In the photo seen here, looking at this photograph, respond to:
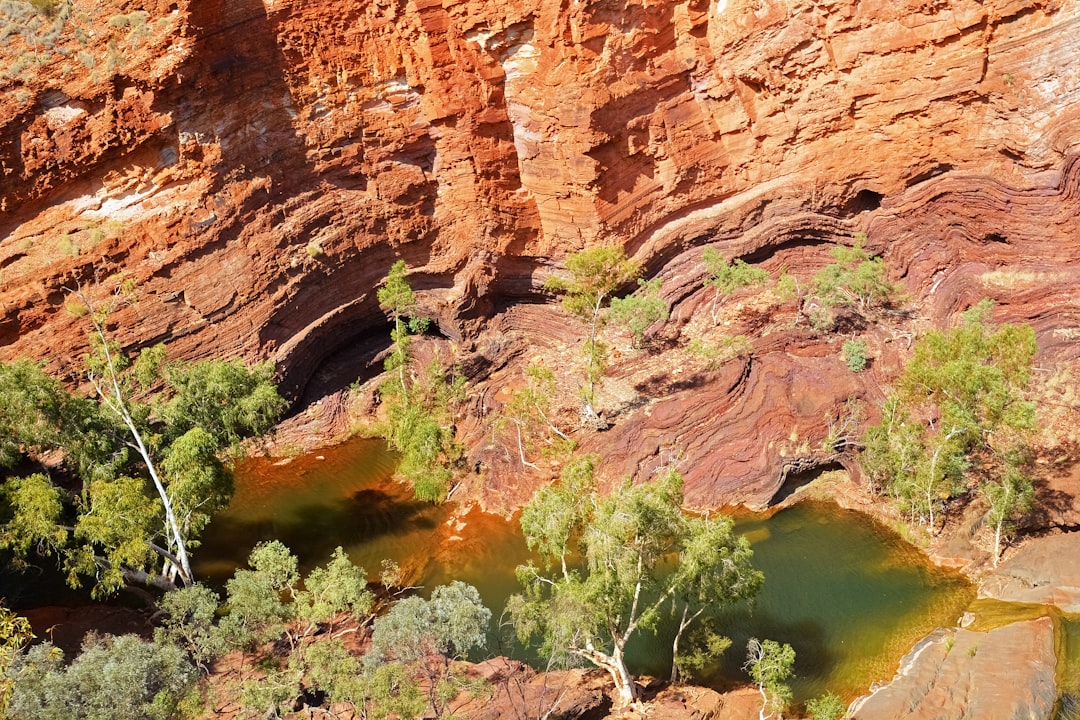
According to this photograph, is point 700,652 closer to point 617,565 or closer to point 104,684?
point 617,565

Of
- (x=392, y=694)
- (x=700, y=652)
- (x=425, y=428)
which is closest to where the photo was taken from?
(x=392, y=694)

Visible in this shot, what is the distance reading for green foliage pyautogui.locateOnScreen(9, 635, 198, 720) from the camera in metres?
14.7

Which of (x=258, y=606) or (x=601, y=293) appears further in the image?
(x=601, y=293)

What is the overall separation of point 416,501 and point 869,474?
1188 cm

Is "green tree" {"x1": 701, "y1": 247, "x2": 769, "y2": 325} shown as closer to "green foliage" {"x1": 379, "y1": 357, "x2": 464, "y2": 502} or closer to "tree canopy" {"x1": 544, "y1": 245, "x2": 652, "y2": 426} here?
"tree canopy" {"x1": 544, "y1": 245, "x2": 652, "y2": 426}

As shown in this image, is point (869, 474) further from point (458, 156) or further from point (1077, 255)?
point (458, 156)

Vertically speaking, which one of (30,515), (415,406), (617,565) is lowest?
(415,406)

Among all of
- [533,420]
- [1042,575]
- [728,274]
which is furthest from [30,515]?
[1042,575]

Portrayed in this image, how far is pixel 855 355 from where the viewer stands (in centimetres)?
2645

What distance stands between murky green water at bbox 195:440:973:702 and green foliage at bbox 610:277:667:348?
23.8 ft

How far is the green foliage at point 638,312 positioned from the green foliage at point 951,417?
24.0ft

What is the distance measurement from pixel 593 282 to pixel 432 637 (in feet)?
47.5

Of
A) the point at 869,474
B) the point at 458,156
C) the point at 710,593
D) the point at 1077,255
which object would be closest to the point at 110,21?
the point at 458,156

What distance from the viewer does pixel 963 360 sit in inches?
843
